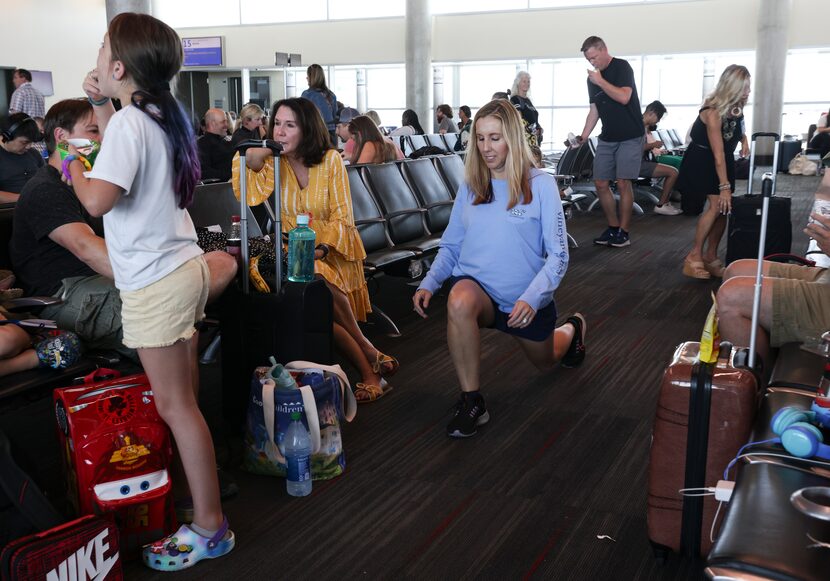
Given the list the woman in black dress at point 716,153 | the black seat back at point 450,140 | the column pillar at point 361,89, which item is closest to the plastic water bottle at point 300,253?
Answer: the woman in black dress at point 716,153

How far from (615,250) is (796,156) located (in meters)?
10.3

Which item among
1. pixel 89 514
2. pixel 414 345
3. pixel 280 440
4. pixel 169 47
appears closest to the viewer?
pixel 169 47

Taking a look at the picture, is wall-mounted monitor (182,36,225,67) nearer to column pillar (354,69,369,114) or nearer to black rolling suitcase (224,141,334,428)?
column pillar (354,69,369,114)

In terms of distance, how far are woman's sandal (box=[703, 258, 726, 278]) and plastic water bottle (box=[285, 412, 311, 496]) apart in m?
4.67

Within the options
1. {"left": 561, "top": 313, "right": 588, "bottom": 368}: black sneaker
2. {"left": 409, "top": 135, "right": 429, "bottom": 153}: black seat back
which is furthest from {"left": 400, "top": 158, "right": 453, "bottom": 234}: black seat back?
{"left": 409, "top": 135, "right": 429, "bottom": 153}: black seat back

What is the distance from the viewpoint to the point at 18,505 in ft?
7.22

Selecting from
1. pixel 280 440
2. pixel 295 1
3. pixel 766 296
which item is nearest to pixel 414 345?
pixel 280 440

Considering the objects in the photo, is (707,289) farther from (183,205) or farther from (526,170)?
(183,205)

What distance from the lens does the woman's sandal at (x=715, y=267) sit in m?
6.72

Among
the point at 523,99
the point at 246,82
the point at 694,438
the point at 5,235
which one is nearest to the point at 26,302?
the point at 5,235

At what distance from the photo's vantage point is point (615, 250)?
8.19 metres

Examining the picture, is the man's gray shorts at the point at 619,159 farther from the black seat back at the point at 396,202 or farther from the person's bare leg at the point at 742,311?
the person's bare leg at the point at 742,311

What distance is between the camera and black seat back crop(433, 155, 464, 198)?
22.1ft

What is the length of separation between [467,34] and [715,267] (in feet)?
48.4
